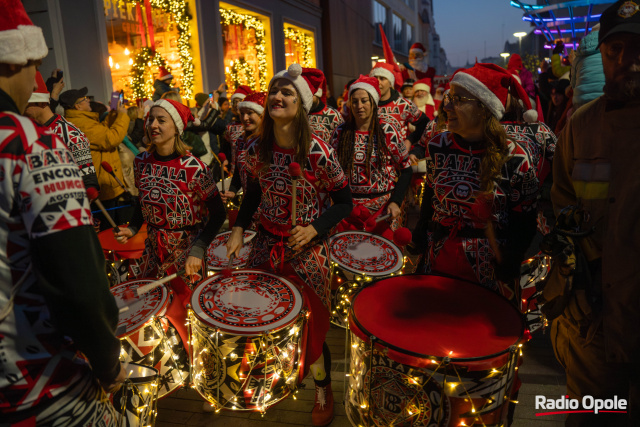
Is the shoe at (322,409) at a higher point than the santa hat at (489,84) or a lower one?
lower

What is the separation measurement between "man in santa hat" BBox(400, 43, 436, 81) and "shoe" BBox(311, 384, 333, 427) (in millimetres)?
9751

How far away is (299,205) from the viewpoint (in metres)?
2.88

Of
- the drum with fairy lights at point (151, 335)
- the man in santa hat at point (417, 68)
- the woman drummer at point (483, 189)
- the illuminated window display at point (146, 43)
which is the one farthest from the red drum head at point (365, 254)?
the man in santa hat at point (417, 68)

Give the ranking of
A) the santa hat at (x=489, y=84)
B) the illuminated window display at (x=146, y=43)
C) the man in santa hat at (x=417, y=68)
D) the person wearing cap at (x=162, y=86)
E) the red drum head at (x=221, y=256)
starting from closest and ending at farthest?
the santa hat at (x=489, y=84)
the red drum head at (x=221, y=256)
the person wearing cap at (x=162, y=86)
the illuminated window display at (x=146, y=43)
the man in santa hat at (x=417, y=68)

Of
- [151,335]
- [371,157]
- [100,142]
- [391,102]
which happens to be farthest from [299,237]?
[391,102]

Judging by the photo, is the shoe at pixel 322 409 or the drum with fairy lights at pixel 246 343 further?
the shoe at pixel 322 409

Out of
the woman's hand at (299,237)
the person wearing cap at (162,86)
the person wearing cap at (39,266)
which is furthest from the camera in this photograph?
the person wearing cap at (162,86)

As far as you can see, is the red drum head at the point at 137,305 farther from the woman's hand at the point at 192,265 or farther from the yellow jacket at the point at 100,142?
the yellow jacket at the point at 100,142

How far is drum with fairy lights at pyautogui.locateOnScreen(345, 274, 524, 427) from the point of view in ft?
5.67

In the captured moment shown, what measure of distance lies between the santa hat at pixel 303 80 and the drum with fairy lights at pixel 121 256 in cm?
170

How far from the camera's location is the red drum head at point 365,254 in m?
3.23

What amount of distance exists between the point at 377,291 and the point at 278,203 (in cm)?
96

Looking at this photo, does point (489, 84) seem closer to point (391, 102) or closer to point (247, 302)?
point (247, 302)

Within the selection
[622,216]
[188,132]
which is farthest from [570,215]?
[188,132]
